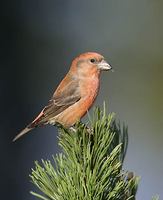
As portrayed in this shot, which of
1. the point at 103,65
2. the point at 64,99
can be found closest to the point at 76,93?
the point at 64,99

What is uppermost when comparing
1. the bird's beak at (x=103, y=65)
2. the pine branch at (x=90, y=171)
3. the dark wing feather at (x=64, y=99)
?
the bird's beak at (x=103, y=65)

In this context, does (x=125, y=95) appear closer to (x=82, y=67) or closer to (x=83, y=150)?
(x=82, y=67)

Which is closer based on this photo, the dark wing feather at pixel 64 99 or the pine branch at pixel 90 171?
the pine branch at pixel 90 171

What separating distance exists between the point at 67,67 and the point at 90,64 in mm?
1311

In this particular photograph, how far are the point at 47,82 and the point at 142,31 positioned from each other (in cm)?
76

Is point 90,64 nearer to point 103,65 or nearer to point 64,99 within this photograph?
point 103,65

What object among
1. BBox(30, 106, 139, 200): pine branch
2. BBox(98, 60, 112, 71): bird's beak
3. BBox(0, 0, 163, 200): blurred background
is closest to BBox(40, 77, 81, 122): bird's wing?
BBox(98, 60, 112, 71): bird's beak

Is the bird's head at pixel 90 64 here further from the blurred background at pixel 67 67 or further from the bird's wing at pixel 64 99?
the blurred background at pixel 67 67

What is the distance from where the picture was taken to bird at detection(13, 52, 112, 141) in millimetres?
3490

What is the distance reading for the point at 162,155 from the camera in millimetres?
4848

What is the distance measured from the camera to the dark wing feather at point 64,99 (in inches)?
140

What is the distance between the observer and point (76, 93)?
142 inches

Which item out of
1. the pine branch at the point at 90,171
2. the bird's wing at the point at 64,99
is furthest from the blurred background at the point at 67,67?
the pine branch at the point at 90,171

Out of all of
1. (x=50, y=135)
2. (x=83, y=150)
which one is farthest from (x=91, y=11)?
(x=83, y=150)
